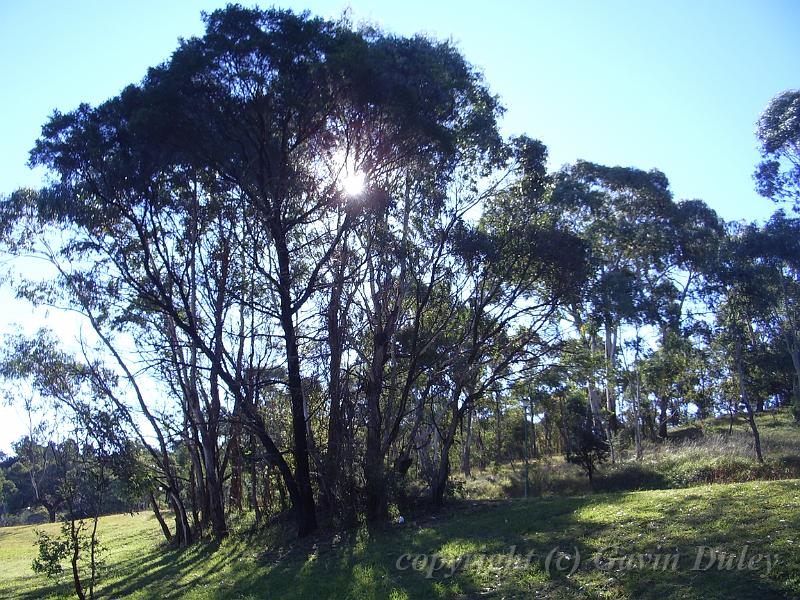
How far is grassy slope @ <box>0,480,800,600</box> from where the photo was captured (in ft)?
27.1

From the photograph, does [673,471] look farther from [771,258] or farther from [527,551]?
[527,551]

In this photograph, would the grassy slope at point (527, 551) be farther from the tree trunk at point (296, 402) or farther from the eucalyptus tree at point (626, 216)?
the eucalyptus tree at point (626, 216)

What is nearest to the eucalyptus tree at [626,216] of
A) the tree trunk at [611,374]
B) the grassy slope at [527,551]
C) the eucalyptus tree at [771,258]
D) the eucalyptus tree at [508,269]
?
the tree trunk at [611,374]

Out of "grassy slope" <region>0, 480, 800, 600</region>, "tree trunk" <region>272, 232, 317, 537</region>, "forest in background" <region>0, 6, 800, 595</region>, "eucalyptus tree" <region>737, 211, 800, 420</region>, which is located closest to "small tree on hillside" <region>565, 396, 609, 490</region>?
"forest in background" <region>0, 6, 800, 595</region>

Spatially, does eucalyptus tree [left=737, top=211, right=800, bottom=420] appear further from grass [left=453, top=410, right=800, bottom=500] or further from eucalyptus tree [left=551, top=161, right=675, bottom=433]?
grass [left=453, top=410, right=800, bottom=500]

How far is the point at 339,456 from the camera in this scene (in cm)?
1694

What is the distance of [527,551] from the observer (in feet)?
35.7

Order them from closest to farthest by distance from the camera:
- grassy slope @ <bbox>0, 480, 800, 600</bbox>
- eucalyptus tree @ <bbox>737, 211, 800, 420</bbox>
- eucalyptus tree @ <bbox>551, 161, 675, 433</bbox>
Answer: grassy slope @ <bbox>0, 480, 800, 600</bbox>, eucalyptus tree @ <bbox>737, 211, 800, 420</bbox>, eucalyptus tree @ <bbox>551, 161, 675, 433</bbox>

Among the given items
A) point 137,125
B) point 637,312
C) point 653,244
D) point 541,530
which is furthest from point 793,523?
point 653,244

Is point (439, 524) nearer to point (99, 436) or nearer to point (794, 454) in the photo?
point (99, 436)

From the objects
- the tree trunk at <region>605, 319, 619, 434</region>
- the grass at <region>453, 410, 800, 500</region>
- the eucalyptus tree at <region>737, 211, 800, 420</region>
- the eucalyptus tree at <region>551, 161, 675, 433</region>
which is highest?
the eucalyptus tree at <region>551, 161, 675, 433</region>

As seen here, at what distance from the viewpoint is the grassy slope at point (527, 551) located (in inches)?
326

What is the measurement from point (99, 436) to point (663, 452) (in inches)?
806

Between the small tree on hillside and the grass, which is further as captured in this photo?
the small tree on hillside
